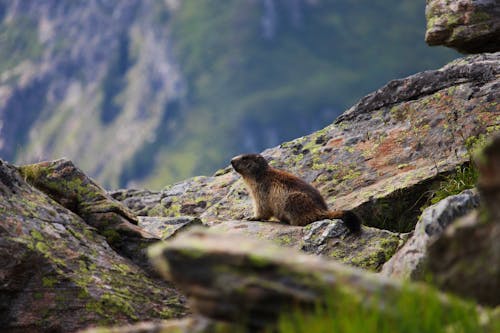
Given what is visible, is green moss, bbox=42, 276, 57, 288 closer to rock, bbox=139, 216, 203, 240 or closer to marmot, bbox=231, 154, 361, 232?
rock, bbox=139, 216, 203, 240

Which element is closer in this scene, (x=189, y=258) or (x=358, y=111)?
(x=189, y=258)

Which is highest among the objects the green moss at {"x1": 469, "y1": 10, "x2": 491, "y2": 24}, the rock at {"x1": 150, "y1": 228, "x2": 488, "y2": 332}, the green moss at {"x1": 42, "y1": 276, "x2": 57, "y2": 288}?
the green moss at {"x1": 469, "y1": 10, "x2": 491, "y2": 24}

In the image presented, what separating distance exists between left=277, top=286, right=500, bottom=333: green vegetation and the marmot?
8756mm

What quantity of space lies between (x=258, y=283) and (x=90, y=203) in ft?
30.8

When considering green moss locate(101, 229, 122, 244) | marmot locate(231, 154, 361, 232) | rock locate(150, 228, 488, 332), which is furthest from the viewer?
marmot locate(231, 154, 361, 232)

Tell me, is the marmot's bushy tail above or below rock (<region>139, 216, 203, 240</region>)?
below

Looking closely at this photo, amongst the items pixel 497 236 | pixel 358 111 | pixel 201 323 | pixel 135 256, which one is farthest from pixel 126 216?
pixel 497 236

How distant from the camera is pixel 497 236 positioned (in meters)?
5.59

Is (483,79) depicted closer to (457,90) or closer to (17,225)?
(457,90)

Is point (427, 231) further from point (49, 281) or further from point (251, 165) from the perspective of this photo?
point (251, 165)

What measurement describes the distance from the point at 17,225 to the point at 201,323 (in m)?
6.63

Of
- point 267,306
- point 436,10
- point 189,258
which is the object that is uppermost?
point 436,10

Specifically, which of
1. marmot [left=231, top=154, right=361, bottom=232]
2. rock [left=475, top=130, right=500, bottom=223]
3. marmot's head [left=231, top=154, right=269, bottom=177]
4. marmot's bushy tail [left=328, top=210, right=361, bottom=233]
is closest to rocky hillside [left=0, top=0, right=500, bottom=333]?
rock [left=475, top=130, right=500, bottom=223]

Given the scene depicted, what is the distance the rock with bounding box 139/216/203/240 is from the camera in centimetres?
1506
